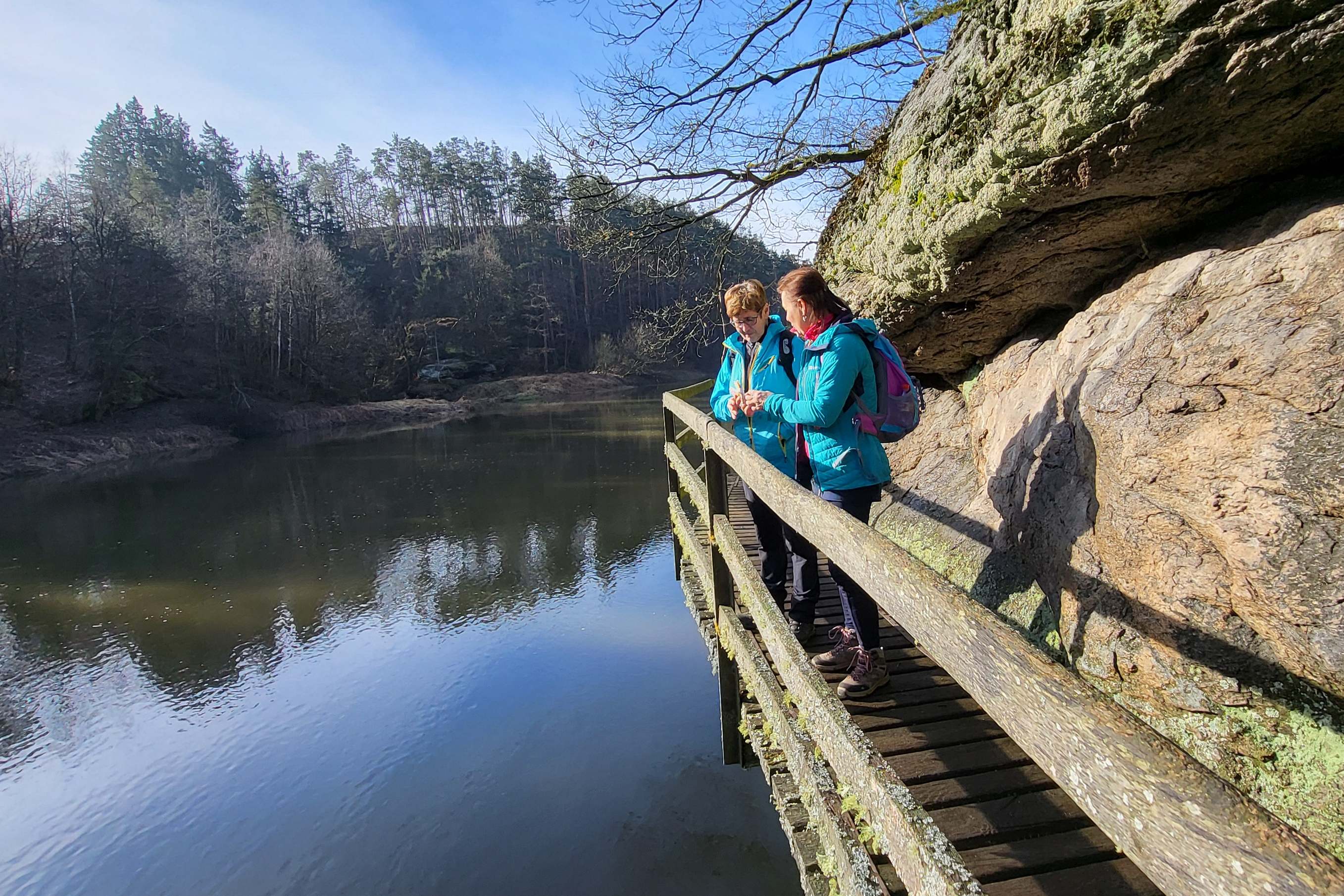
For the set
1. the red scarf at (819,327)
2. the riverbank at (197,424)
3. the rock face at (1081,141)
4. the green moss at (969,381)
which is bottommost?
the riverbank at (197,424)

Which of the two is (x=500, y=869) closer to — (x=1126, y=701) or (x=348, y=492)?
(x=1126, y=701)

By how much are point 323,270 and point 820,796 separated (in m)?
42.6

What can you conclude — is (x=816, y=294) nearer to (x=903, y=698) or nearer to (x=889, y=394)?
(x=889, y=394)

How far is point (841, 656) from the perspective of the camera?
3.24 meters

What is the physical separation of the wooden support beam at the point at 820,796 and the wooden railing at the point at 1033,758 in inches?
0.6

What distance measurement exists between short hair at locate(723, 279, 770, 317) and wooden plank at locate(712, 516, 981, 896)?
1.39 meters

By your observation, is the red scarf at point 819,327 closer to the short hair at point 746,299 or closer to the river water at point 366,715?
the short hair at point 746,299

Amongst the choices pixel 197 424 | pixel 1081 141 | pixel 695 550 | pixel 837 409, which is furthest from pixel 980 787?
pixel 197 424

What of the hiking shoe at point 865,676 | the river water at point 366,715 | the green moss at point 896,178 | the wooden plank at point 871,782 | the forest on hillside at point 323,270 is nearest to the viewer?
the wooden plank at point 871,782

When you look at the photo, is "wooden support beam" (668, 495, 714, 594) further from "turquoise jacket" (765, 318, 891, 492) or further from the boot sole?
"turquoise jacket" (765, 318, 891, 492)

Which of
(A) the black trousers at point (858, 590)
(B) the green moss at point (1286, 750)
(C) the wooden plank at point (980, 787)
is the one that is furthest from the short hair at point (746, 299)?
(B) the green moss at point (1286, 750)

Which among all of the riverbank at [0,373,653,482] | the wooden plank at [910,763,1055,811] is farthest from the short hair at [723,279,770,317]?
the riverbank at [0,373,653,482]

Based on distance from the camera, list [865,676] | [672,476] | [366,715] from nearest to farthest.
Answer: [865,676] → [366,715] → [672,476]

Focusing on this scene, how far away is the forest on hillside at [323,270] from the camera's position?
41.1 ft
